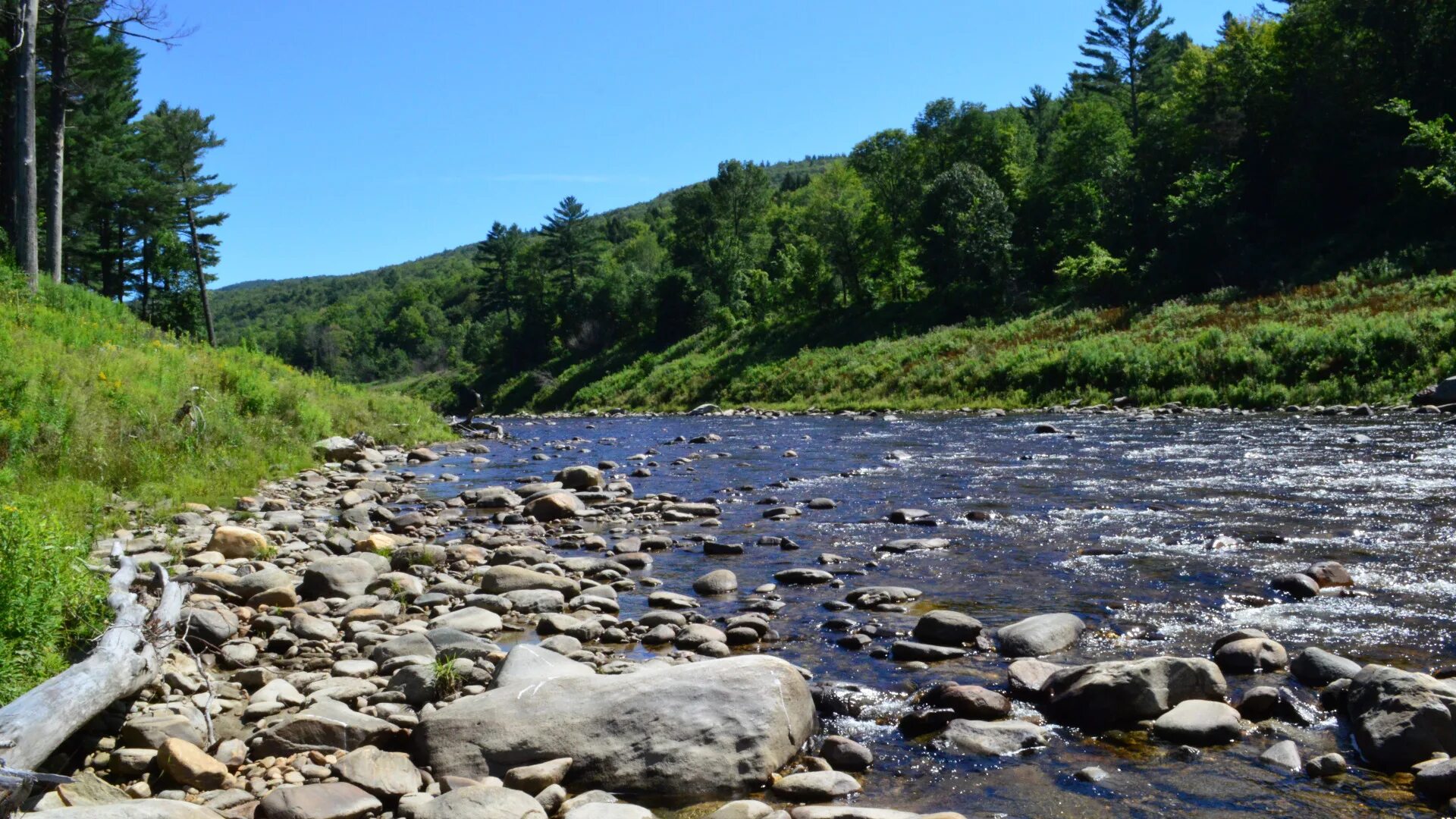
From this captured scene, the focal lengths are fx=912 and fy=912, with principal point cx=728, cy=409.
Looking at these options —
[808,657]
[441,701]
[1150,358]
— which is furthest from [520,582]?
[1150,358]

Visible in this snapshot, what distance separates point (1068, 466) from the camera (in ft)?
51.7

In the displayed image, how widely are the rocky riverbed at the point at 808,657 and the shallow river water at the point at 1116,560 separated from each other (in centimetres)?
4

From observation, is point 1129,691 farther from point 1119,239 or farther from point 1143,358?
point 1119,239

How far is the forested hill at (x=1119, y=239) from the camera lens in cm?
3162

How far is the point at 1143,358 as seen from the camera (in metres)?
29.8

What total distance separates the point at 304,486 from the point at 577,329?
7113cm

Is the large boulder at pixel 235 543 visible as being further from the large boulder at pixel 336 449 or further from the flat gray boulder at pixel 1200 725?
the large boulder at pixel 336 449

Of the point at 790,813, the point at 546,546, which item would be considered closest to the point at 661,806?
the point at 790,813

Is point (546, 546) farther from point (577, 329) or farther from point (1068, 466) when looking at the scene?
point (577, 329)

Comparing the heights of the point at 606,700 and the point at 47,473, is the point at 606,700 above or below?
below

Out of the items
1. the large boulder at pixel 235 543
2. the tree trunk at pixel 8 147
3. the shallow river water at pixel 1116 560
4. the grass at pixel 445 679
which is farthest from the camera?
the tree trunk at pixel 8 147

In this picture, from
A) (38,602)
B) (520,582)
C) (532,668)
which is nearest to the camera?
(38,602)

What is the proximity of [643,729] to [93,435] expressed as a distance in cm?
990

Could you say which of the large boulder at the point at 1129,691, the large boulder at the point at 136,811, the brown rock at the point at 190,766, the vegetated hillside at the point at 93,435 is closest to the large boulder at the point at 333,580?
the vegetated hillside at the point at 93,435
